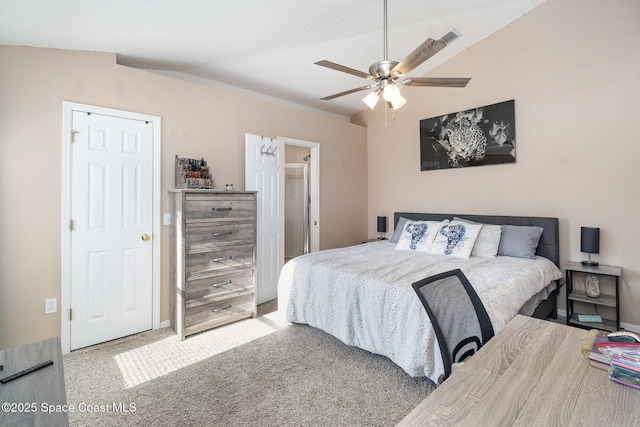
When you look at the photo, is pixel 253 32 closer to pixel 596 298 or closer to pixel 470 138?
pixel 470 138

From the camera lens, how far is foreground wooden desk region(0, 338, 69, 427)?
92cm

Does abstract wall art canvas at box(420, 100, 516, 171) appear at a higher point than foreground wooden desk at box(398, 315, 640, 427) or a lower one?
higher

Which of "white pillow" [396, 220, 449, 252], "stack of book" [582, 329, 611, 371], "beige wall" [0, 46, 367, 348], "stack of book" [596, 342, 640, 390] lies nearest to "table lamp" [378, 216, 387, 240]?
"white pillow" [396, 220, 449, 252]

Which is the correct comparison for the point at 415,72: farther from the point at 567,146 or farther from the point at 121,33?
the point at 121,33

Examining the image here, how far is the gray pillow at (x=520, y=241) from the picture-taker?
318 centimetres

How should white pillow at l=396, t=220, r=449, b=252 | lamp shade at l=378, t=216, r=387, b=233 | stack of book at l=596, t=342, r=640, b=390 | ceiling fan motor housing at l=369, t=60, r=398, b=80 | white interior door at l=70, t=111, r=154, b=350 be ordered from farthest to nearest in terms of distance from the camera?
lamp shade at l=378, t=216, r=387, b=233
white pillow at l=396, t=220, r=449, b=252
white interior door at l=70, t=111, r=154, b=350
ceiling fan motor housing at l=369, t=60, r=398, b=80
stack of book at l=596, t=342, r=640, b=390

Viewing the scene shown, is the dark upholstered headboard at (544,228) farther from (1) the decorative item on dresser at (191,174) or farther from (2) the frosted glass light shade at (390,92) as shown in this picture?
(1) the decorative item on dresser at (191,174)

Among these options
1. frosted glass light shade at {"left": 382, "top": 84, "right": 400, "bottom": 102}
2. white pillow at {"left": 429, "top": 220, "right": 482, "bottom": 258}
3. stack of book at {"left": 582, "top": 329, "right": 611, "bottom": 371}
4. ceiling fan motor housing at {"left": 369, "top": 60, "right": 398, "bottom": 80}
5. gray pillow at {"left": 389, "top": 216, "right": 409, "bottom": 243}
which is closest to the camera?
stack of book at {"left": 582, "top": 329, "right": 611, "bottom": 371}

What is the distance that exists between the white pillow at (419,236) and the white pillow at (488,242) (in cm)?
45

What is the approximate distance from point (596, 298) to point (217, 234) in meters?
3.82

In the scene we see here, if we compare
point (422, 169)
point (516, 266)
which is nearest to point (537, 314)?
point (516, 266)

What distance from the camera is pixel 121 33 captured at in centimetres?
244

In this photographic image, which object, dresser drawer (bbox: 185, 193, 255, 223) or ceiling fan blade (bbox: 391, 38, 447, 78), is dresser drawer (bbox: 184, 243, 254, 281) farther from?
ceiling fan blade (bbox: 391, 38, 447, 78)

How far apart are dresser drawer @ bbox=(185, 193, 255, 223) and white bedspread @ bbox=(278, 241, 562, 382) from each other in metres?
0.79
